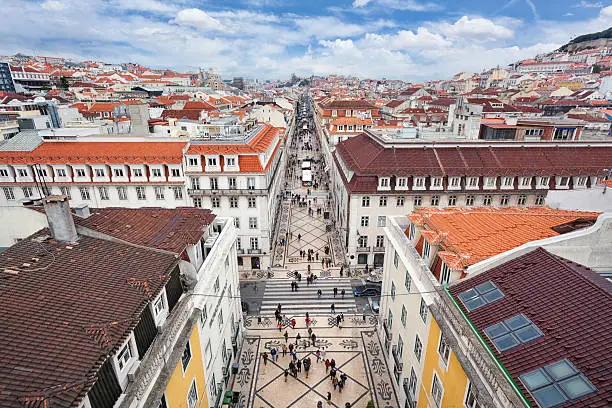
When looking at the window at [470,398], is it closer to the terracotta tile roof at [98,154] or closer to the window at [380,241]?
the window at [380,241]

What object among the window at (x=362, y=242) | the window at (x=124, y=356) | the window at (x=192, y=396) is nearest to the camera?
the window at (x=124, y=356)

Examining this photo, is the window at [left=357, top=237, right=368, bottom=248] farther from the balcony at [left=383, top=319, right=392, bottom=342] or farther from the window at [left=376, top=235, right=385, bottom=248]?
the balcony at [left=383, top=319, right=392, bottom=342]

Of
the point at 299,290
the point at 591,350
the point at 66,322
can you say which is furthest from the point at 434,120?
the point at 66,322

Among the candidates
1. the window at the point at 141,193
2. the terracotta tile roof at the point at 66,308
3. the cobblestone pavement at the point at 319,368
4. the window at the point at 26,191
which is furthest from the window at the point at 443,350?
the window at the point at 26,191

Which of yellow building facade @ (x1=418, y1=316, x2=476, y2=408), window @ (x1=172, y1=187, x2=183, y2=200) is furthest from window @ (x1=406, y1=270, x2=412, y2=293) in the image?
window @ (x1=172, y1=187, x2=183, y2=200)

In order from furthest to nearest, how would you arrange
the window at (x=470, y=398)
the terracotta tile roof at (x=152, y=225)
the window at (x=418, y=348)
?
the window at (x=418, y=348)
the terracotta tile roof at (x=152, y=225)
the window at (x=470, y=398)

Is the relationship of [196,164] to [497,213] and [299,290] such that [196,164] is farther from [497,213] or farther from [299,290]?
[497,213]

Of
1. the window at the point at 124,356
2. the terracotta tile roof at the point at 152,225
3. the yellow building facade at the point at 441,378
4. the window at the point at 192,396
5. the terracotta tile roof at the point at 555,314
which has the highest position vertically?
the terracotta tile roof at the point at 152,225
